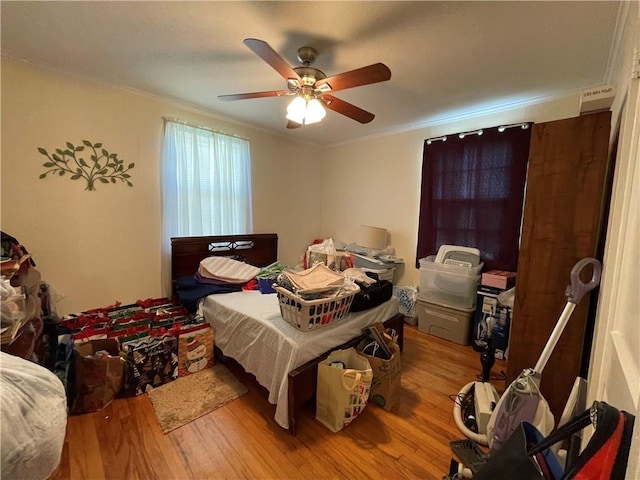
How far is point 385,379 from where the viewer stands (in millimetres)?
1772

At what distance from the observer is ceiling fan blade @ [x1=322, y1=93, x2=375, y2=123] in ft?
6.11

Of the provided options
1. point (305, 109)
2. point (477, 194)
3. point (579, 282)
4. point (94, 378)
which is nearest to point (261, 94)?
point (305, 109)

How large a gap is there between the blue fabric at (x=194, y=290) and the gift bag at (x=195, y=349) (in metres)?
0.27

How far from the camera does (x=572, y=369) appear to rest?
1459 mm

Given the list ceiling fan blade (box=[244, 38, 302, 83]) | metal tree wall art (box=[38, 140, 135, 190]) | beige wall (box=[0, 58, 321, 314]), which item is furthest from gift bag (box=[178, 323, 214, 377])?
ceiling fan blade (box=[244, 38, 302, 83])

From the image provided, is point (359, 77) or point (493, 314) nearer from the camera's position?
point (359, 77)

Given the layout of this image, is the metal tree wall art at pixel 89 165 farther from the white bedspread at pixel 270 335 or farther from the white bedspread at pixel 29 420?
the white bedspread at pixel 29 420

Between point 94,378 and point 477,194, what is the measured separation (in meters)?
3.57

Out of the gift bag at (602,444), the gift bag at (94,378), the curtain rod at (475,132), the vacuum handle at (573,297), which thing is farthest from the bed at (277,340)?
the curtain rod at (475,132)

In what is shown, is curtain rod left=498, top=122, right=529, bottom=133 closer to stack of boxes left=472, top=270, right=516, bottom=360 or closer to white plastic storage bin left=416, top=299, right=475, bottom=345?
stack of boxes left=472, top=270, right=516, bottom=360

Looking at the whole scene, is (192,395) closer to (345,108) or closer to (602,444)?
(602,444)

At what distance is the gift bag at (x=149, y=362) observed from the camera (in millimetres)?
1891

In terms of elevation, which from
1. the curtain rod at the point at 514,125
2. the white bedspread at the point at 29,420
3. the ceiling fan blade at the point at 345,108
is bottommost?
the white bedspread at the point at 29,420

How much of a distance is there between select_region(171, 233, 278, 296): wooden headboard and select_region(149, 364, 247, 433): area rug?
103 centimetres
